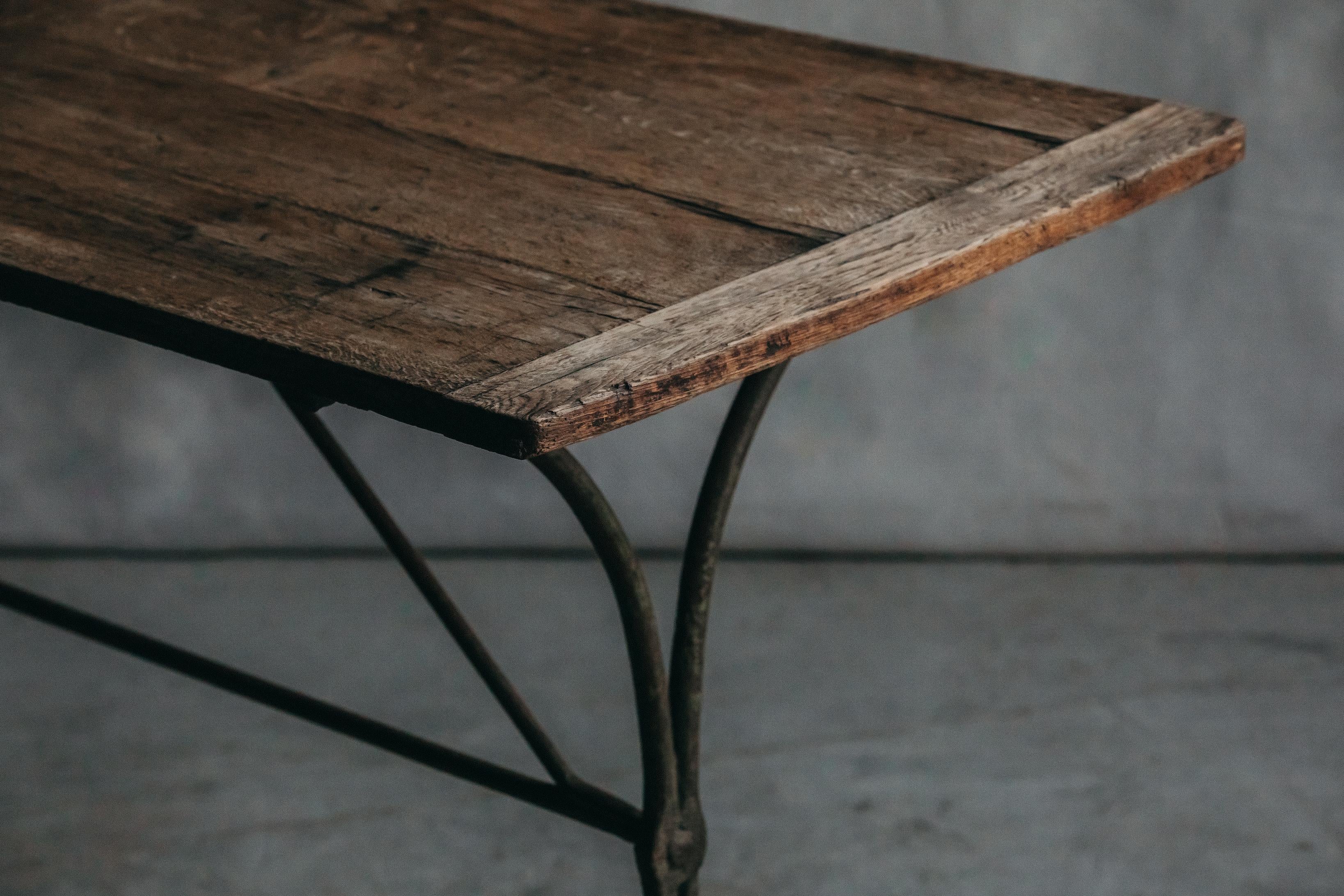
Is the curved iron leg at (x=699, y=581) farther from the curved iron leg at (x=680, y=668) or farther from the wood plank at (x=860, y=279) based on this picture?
the wood plank at (x=860, y=279)

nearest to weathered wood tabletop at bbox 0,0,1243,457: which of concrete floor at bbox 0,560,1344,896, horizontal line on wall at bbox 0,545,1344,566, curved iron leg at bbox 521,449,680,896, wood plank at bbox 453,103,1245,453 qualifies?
wood plank at bbox 453,103,1245,453

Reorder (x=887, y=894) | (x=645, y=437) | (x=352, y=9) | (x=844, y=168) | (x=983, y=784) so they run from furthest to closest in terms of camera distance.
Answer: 1. (x=645, y=437)
2. (x=983, y=784)
3. (x=887, y=894)
4. (x=352, y=9)
5. (x=844, y=168)

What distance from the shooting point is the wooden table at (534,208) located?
941 millimetres

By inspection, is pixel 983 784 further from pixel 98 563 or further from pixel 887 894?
pixel 98 563

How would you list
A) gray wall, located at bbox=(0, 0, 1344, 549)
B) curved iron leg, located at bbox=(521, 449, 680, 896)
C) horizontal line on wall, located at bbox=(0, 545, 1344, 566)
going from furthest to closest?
horizontal line on wall, located at bbox=(0, 545, 1344, 566), gray wall, located at bbox=(0, 0, 1344, 549), curved iron leg, located at bbox=(521, 449, 680, 896)

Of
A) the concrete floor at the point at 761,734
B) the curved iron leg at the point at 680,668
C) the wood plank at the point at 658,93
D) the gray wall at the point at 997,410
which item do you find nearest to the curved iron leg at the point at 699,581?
the curved iron leg at the point at 680,668

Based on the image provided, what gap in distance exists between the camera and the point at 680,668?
1.32 metres

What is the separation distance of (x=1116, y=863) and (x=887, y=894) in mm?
250

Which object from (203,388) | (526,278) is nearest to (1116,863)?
(526,278)

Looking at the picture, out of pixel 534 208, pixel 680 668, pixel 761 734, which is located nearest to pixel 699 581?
pixel 680 668

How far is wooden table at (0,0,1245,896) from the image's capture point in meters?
0.94

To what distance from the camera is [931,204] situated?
3.64ft

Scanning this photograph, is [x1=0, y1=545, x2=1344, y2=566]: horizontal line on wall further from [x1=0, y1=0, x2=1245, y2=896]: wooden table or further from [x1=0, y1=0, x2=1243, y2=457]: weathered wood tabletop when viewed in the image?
[x1=0, y1=0, x2=1243, y2=457]: weathered wood tabletop

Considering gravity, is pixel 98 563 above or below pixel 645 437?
below
